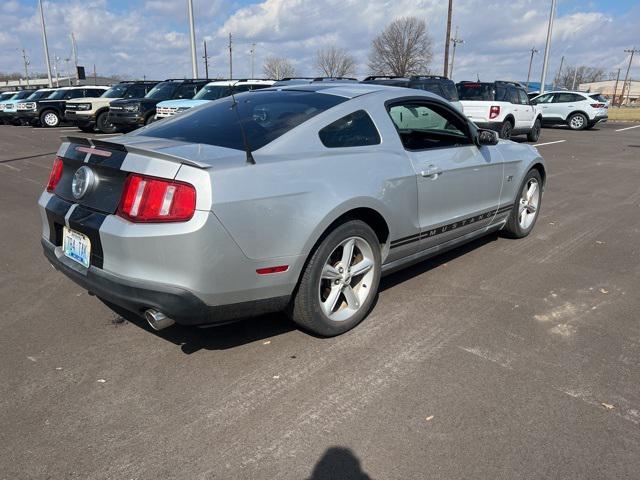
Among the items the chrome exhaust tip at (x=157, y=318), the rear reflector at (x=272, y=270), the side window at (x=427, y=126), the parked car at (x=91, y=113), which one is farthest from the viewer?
the parked car at (x=91, y=113)

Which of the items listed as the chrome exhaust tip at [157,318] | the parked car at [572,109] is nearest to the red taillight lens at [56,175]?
the chrome exhaust tip at [157,318]

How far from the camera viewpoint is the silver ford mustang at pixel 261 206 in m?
2.66

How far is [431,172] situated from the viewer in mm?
3918

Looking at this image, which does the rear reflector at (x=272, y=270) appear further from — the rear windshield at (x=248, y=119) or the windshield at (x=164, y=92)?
the windshield at (x=164, y=92)

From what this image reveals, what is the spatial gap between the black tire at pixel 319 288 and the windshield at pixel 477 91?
13248 millimetres

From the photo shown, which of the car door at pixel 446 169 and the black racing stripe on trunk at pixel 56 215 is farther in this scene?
the car door at pixel 446 169

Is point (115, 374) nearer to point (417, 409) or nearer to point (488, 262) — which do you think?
point (417, 409)

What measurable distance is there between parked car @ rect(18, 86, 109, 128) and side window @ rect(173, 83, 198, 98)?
22.5 ft

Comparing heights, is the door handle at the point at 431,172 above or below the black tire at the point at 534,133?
above

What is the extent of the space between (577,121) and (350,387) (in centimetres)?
2398

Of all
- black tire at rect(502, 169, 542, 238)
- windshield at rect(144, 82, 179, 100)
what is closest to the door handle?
black tire at rect(502, 169, 542, 238)

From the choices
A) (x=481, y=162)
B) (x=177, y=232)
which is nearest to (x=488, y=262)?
(x=481, y=162)

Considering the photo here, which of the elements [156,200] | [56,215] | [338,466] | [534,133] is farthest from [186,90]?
[338,466]

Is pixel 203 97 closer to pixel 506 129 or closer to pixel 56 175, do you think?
pixel 506 129
